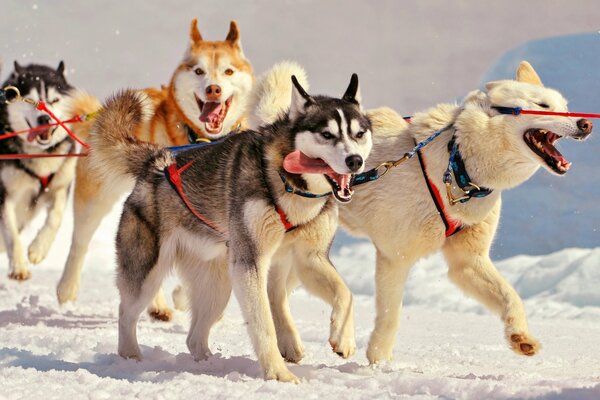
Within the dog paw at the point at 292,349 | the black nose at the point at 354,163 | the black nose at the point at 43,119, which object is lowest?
the dog paw at the point at 292,349

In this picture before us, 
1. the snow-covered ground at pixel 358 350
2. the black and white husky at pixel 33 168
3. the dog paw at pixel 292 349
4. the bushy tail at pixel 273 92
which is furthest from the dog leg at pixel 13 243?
the dog paw at pixel 292 349

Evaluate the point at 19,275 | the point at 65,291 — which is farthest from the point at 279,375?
the point at 19,275

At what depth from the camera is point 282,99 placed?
163 inches

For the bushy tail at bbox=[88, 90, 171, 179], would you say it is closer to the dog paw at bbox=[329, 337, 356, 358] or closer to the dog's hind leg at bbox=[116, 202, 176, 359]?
the dog's hind leg at bbox=[116, 202, 176, 359]

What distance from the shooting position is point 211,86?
19.4ft

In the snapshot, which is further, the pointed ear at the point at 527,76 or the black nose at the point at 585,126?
the pointed ear at the point at 527,76

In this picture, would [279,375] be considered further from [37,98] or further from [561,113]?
[37,98]

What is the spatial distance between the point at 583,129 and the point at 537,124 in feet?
0.68

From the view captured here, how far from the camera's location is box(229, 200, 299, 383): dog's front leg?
3.58 metres

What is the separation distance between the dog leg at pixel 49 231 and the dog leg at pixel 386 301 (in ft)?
11.5

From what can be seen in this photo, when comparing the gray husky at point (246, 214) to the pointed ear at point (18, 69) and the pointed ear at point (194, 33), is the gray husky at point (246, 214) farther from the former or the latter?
the pointed ear at point (18, 69)

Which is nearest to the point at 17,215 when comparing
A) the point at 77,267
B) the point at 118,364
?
the point at 77,267

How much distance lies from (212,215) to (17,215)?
389 cm

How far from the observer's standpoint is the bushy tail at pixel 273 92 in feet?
13.4
